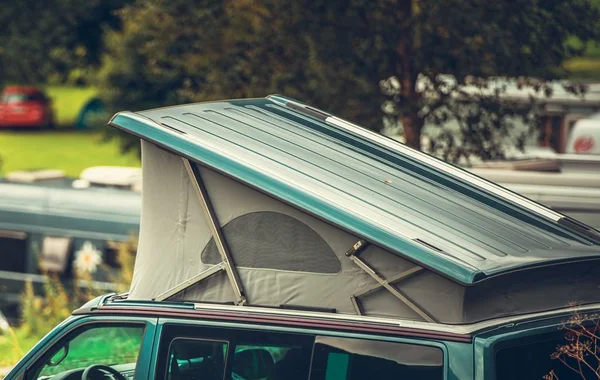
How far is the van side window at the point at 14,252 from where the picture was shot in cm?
1511

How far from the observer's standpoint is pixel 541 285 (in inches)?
177

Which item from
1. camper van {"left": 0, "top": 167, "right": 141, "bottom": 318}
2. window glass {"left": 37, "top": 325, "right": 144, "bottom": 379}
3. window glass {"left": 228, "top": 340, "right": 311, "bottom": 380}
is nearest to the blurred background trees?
camper van {"left": 0, "top": 167, "right": 141, "bottom": 318}

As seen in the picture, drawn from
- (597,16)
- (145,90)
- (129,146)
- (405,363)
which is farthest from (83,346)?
(145,90)

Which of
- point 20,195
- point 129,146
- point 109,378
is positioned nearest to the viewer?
point 109,378

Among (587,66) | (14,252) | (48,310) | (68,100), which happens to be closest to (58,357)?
(48,310)

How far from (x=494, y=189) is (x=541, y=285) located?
1.28m

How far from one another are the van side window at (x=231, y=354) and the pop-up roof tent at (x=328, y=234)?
0.98 feet

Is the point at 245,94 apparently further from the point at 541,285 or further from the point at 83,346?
the point at 541,285

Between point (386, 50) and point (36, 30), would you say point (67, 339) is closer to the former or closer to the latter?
point (386, 50)

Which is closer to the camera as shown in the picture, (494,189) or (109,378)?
(109,378)

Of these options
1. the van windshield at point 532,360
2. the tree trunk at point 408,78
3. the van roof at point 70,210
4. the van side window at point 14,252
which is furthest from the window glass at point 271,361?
the van side window at point 14,252

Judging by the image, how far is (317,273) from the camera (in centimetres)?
473

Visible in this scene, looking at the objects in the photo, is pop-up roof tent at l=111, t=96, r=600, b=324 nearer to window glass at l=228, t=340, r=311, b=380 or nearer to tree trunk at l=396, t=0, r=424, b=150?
window glass at l=228, t=340, r=311, b=380

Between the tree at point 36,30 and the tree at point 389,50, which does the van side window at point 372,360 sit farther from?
the tree at point 36,30
